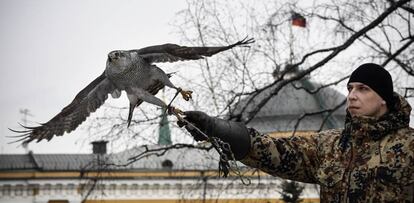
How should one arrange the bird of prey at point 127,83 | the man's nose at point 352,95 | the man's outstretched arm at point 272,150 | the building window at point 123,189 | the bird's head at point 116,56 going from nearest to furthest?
the bird's head at point 116,56, the bird of prey at point 127,83, the man's outstretched arm at point 272,150, the man's nose at point 352,95, the building window at point 123,189

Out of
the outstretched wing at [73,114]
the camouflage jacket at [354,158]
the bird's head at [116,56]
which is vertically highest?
the bird's head at [116,56]

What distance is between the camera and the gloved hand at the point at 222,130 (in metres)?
3.20

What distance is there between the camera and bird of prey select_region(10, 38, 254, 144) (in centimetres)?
330

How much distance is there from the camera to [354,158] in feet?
11.6

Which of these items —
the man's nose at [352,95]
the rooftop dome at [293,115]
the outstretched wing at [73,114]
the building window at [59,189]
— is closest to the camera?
the man's nose at [352,95]

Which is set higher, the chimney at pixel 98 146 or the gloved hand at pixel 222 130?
the chimney at pixel 98 146

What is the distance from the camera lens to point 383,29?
11.2 metres

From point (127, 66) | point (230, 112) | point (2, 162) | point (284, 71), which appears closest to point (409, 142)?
point (127, 66)

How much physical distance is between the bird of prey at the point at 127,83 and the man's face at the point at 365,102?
19.3 inches

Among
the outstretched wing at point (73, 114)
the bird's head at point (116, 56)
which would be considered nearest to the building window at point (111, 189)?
the outstretched wing at point (73, 114)

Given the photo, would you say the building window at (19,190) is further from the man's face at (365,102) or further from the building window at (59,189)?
the man's face at (365,102)

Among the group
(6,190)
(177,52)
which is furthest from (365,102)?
(6,190)

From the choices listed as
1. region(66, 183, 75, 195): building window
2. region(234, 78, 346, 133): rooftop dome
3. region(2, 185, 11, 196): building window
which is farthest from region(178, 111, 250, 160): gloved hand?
region(66, 183, 75, 195): building window

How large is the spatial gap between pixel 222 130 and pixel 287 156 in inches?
16.7
